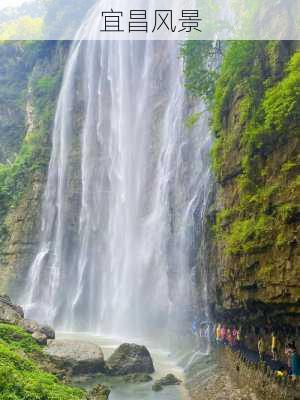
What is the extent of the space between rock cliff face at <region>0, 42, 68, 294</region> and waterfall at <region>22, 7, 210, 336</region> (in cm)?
116

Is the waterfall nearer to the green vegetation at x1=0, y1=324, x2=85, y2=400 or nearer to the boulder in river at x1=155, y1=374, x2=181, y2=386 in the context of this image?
the boulder in river at x1=155, y1=374, x2=181, y2=386

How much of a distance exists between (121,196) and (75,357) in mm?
17348

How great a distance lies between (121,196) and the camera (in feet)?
103

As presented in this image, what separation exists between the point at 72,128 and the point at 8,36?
32.8 metres

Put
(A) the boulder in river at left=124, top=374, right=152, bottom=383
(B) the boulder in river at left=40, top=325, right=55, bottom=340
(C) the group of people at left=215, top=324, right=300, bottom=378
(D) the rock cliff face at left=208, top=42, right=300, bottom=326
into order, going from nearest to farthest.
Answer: (C) the group of people at left=215, top=324, right=300, bottom=378, (D) the rock cliff face at left=208, top=42, right=300, bottom=326, (A) the boulder in river at left=124, top=374, right=152, bottom=383, (B) the boulder in river at left=40, top=325, right=55, bottom=340

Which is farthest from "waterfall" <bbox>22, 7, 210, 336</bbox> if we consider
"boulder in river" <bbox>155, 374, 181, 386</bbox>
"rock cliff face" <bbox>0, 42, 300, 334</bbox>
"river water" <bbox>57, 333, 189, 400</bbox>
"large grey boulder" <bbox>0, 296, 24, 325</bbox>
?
"large grey boulder" <bbox>0, 296, 24, 325</bbox>

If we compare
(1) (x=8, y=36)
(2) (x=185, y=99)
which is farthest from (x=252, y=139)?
(1) (x=8, y=36)

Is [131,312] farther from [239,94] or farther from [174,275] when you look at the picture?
[239,94]

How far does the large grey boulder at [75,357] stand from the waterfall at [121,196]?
696 cm

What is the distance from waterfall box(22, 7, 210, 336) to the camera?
2405 cm

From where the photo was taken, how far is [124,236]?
29.6m

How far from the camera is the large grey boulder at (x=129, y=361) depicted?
15.2 m

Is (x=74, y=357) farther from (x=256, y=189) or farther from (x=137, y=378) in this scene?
(x=256, y=189)

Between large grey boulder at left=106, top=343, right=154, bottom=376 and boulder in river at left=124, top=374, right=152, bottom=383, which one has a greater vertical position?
large grey boulder at left=106, top=343, right=154, bottom=376
